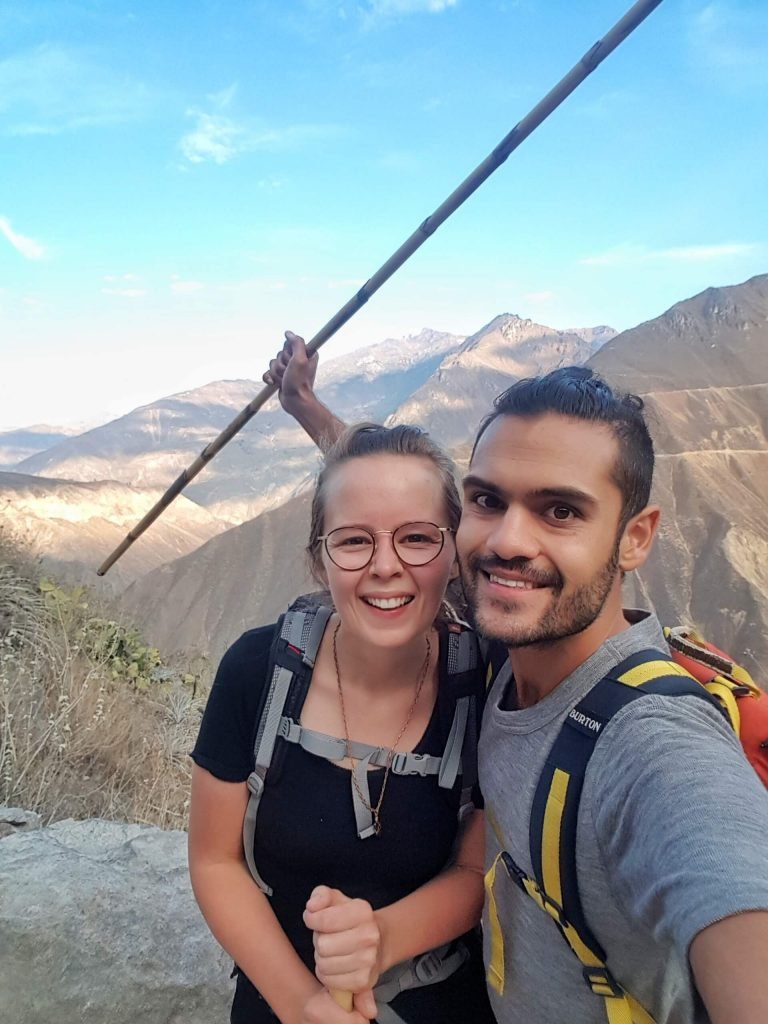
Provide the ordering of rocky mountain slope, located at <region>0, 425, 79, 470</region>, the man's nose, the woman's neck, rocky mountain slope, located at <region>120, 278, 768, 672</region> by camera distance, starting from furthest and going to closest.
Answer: rocky mountain slope, located at <region>0, 425, 79, 470</region> → rocky mountain slope, located at <region>120, 278, 768, 672</region> → the woman's neck → the man's nose

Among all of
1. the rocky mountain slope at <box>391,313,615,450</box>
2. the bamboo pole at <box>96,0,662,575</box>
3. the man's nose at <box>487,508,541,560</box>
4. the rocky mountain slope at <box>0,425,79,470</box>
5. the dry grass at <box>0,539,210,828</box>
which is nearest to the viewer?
the man's nose at <box>487,508,541,560</box>

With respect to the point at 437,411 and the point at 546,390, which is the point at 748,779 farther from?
the point at 437,411

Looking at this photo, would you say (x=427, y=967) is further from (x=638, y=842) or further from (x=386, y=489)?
(x=386, y=489)

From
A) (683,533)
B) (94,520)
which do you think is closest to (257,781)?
(683,533)

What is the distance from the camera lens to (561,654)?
125cm

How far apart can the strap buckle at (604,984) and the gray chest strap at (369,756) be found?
1.53ft

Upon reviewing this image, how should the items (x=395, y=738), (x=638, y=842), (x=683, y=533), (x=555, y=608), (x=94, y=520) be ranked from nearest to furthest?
(x=638, y=842) → (x=555, y=608) → (x=395, y=738) → (x=683, y=533) → (x=94, y=520)

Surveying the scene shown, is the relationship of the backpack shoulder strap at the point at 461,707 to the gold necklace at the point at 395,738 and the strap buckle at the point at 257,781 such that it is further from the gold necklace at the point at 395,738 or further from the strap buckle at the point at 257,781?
the strap buckle at the point at 257,781

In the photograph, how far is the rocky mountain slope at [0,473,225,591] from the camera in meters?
49.2

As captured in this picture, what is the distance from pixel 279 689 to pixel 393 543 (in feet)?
1.28

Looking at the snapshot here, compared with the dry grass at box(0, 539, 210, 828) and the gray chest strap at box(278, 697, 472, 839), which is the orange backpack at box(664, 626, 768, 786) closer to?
the gray chest strap at box(278, 697, 472, 839)

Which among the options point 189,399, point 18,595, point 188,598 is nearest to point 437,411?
point 188,598

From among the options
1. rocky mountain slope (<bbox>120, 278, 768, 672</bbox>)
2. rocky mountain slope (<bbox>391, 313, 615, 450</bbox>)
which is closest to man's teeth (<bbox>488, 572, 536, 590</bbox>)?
rocky mountain slope (<bbox>120, 278, 768, 672</bbox>)

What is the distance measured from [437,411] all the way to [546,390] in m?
93.0
